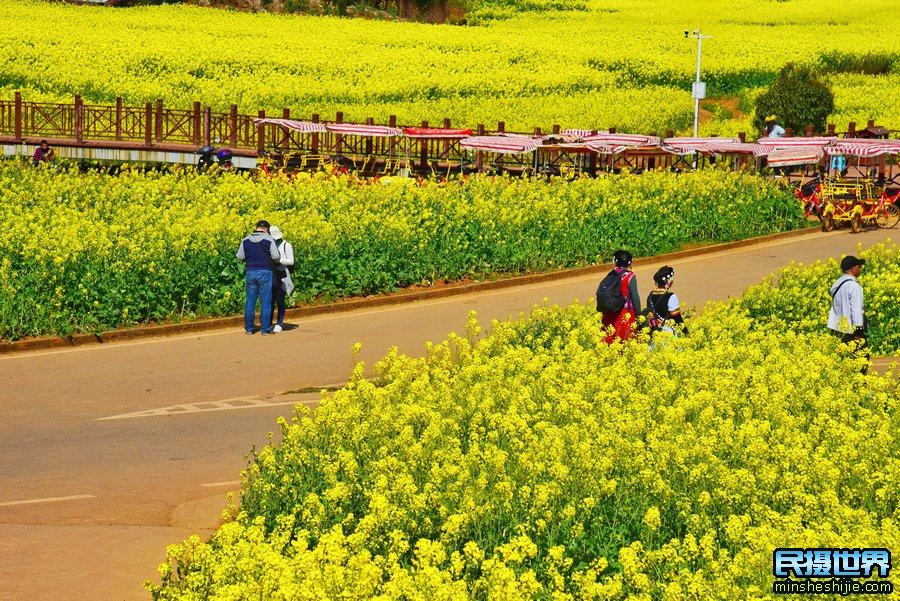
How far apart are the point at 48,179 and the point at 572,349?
58.8ft

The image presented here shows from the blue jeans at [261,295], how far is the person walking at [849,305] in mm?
8344

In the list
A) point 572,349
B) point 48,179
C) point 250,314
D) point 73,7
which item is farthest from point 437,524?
point 73,7

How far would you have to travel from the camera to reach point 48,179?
95.0ft

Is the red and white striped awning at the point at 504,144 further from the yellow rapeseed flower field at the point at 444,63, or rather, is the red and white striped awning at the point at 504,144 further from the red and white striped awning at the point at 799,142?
the yellow rapeseed flower field at the point at 444,63

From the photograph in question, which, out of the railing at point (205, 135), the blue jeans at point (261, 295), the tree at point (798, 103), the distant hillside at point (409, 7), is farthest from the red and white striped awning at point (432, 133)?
the distant hillside at point (409, 7)

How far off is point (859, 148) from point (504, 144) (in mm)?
9379

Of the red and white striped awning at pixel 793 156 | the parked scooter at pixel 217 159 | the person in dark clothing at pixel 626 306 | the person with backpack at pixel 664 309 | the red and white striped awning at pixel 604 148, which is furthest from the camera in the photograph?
the red and white striped awning at pixel 604 148

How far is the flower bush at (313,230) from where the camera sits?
20500 mm

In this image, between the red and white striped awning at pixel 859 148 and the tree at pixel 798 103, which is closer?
the red and white striped awning at pixel 859 148

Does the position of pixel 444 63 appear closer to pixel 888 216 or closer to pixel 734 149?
pixel 734 149

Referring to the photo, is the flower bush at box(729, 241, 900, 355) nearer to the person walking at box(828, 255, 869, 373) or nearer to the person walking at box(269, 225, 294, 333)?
the person walking at box(828, 255, 869, 373)

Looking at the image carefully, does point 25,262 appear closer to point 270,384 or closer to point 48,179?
point 270,384

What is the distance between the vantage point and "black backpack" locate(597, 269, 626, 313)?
15414 mm

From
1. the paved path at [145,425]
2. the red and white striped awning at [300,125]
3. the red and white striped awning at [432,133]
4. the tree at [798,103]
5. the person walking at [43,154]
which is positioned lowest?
the paved path at [145,425]
